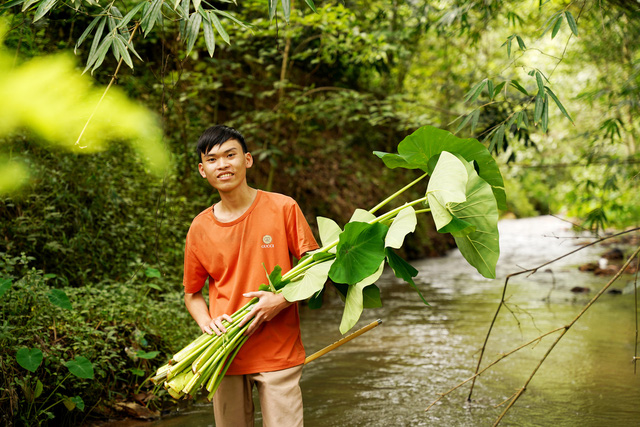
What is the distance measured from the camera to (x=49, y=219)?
4184mm

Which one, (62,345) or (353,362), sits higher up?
(62,345)

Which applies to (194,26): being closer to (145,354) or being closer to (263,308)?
(263,308)

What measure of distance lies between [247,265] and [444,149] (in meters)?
0.89

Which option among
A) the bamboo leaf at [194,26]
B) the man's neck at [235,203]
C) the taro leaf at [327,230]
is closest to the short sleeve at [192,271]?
the man's neck at [235,203]

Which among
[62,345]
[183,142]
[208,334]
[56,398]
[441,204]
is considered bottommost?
[56,398]

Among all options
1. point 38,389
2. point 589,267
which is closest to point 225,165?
point 38,389

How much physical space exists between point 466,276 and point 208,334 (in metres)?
7.81

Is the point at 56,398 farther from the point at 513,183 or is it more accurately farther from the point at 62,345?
the point at 513,183

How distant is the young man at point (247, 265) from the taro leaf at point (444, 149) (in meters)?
0.51

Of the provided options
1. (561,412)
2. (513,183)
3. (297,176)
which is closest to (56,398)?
(561,412)

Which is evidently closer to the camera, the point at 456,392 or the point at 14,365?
the point at 14,365

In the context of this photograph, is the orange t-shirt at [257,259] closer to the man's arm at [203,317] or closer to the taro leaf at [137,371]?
the man's arm at [203,317]

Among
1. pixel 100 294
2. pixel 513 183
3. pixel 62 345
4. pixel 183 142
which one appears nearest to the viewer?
pixel 62 345

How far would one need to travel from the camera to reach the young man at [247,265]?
2109 millimetres
